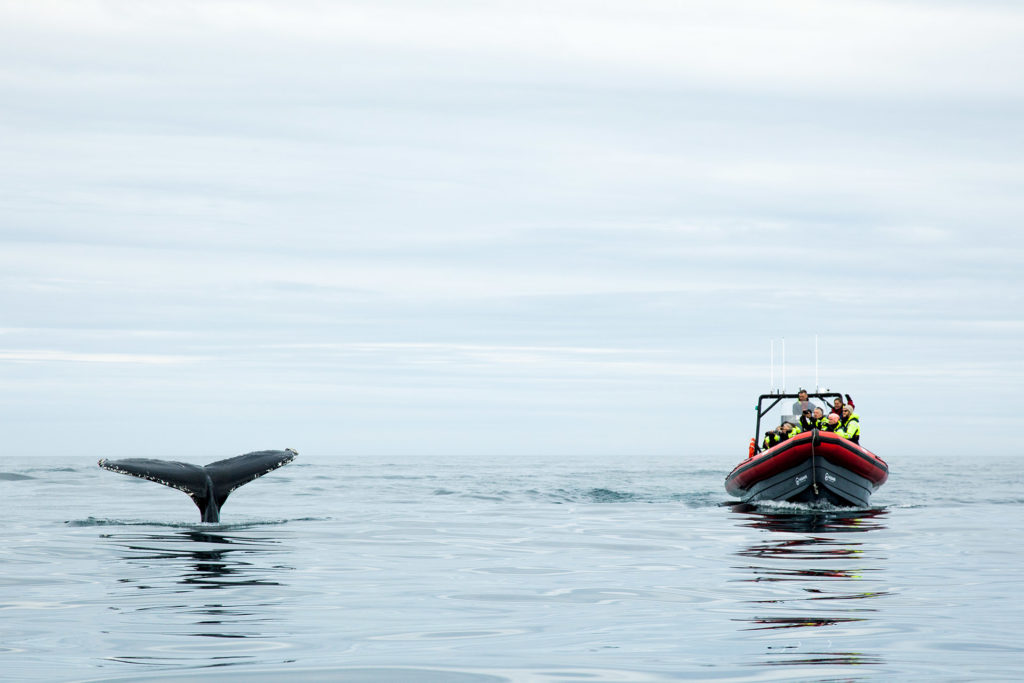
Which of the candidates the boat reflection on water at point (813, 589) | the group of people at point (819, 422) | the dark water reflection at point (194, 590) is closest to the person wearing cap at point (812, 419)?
the group of people at point (819, 422)

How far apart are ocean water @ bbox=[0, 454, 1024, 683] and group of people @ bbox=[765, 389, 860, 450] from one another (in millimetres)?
3543

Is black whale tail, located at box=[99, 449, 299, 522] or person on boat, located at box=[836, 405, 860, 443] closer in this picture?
black whale tail, located at box=[99, 449, 299, 522]

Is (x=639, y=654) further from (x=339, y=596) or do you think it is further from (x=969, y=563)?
(x=969, y=563)

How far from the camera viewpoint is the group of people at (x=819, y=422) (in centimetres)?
2725

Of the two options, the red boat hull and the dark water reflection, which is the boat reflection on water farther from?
the dark water reflection

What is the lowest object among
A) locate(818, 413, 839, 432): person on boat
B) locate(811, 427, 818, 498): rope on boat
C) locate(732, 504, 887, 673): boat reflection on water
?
locate(732, 504, 887, 673): boat reflection on water

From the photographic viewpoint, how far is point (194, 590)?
37.9 feet

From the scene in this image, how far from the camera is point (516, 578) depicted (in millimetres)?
13211

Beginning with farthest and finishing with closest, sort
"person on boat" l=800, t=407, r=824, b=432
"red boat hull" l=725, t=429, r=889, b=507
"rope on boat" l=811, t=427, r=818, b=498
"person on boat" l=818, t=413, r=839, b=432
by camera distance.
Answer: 1. "person on boat" l=818, t=413, r=839, b=432
2. "person on boat" l=800, t=407, r=824, b=432
3. "red boat hull" l=725, t=429, r=889, b=507
4. "rope on boat" l=811, t=427, r=818, b=498

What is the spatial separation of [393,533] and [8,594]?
8.92m

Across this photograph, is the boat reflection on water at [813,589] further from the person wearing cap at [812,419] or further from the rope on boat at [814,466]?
the person wearing cap at [812,419]

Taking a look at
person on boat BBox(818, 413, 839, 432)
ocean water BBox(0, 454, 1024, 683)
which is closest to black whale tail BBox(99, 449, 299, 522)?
ocean water BBox(0, 454, 1024, 683)

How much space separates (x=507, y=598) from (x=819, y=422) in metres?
17.1

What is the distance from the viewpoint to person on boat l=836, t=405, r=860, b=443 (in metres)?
28.0
